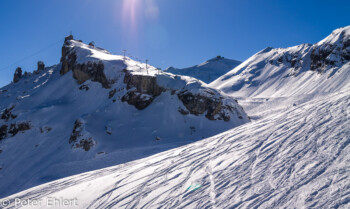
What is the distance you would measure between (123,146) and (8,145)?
15.2 meters

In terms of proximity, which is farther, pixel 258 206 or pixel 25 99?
pixel 25 99

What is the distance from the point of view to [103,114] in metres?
25.4

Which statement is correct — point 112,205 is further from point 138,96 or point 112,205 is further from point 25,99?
point 25,99

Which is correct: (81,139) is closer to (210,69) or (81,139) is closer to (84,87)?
(84,87)

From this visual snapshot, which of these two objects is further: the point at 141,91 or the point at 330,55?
the point at 330,55

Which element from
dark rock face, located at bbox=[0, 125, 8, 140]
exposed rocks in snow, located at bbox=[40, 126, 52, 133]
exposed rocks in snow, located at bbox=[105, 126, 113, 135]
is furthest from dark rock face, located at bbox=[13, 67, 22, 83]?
exposed rocks in snow, located at bbox=[105, 126, 113, 135]

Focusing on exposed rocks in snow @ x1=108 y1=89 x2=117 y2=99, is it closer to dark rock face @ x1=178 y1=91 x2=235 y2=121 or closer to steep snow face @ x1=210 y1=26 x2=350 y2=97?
dark rock face @ x1=178 y1=91 x2=235 y2=121

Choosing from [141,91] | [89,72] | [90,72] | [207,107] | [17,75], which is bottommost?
[207,107]

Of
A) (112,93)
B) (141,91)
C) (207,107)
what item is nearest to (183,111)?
(207,107)

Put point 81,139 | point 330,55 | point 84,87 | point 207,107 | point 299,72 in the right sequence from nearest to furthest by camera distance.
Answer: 1. point 81,139
2. point 207,107
3. point 84,87
4. point 330,55
5. point 299,72

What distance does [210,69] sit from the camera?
116 metres

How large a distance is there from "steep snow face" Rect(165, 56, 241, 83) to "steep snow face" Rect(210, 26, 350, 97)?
31309 millimetres

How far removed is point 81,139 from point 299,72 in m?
56.5

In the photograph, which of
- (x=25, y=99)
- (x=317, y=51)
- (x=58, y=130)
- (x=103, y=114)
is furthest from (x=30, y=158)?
(x=317, y=51)
